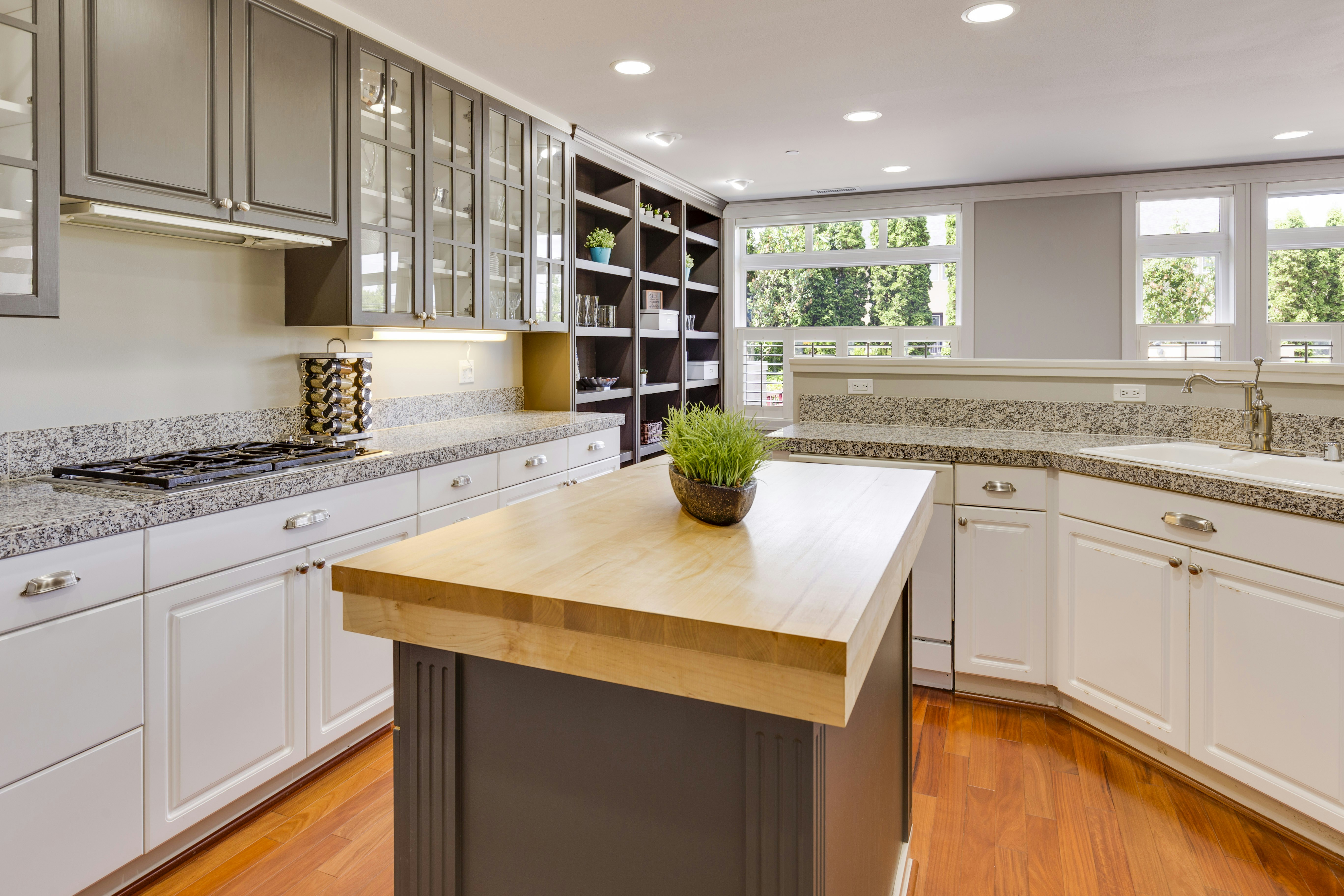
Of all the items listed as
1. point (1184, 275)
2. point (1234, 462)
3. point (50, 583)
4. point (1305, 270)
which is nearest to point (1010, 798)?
point (1234, 462)

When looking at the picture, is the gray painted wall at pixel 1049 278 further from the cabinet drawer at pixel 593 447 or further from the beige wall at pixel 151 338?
the beige wall at pixel 151 338

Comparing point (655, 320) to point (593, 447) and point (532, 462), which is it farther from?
point (532, 462)

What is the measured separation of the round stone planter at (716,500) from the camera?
4.08 feet

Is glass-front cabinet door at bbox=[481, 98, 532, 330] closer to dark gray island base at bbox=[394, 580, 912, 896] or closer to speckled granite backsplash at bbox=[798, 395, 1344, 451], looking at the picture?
speckled granite backsplash at bbox=[798, 395, 1344, 451]

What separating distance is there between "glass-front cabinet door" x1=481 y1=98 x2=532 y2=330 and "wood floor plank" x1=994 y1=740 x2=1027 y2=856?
97.4 inches

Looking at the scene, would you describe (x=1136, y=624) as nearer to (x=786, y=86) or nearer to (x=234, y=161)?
(x=786, y=86)

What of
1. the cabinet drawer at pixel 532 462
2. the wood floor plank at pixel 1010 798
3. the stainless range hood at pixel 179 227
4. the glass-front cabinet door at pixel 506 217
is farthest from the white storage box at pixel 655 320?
the wood floor plank at pixel 1010 798

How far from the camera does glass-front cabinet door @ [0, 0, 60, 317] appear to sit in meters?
1.68

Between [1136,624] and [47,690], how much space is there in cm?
267

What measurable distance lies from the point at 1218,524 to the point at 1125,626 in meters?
0.44

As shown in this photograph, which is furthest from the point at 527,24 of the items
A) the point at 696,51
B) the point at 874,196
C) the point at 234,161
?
the point at 874,196

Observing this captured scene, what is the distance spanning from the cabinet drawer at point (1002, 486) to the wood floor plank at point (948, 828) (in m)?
0.82

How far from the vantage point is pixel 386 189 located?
9.02 feet

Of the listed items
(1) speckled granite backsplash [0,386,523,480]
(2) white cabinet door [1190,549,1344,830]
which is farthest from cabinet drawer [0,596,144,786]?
(2) white cabinet door [1190,549,1344,830]
